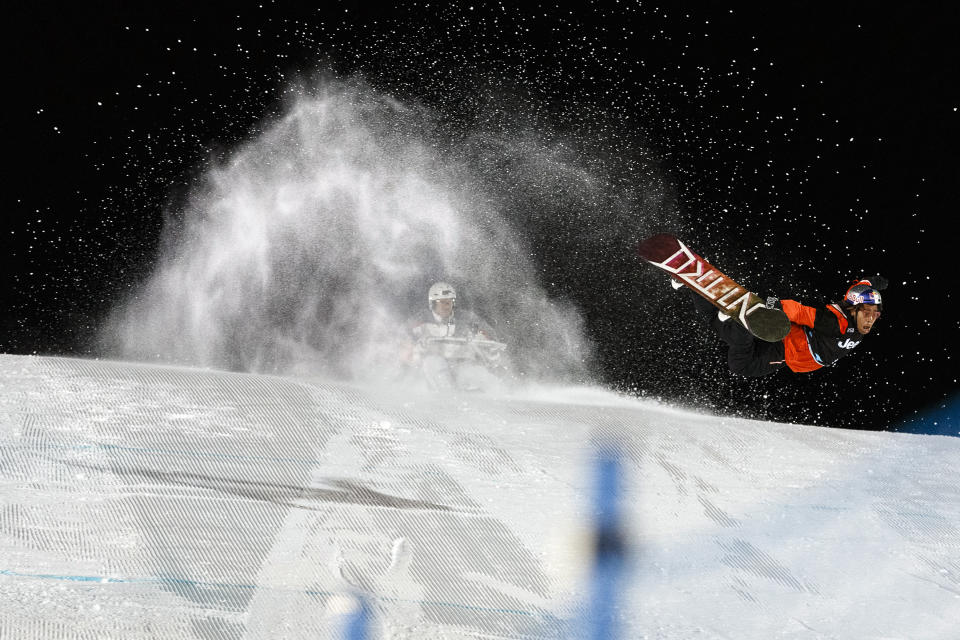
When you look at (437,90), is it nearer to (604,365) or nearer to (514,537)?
(604,365)

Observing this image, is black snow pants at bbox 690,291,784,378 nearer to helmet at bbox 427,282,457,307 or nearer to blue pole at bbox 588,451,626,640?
blue pole at bbox 588,451,626,640

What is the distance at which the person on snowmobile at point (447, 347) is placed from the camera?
5.78 metres

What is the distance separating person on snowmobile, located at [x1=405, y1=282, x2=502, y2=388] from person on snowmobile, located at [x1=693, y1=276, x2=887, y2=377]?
6.29 feet

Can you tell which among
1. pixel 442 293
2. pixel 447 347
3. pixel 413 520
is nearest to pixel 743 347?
pixel 447 347

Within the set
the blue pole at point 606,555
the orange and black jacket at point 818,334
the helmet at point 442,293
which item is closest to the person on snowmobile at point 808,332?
the orange and black jacket at point 818,334

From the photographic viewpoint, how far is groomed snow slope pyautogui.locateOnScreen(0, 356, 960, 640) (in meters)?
2.15

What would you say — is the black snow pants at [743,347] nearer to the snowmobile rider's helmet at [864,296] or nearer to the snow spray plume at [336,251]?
the snowmobile rider's helmet at [864,296]

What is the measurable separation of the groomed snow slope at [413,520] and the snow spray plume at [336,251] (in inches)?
151

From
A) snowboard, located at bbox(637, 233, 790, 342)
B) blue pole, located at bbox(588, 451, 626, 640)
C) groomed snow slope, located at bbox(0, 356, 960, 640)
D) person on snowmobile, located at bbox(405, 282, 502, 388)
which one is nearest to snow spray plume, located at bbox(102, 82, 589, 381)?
person on snowmobile, located at bbox(405, 282, 502, 388)

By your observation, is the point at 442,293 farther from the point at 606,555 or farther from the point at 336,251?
the point at 606,555

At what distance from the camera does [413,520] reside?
265 centimetres

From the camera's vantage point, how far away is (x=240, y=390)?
3.80 metres

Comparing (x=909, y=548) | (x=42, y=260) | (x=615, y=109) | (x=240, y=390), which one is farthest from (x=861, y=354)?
(x=42, y=260)

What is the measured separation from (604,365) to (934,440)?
398cm
